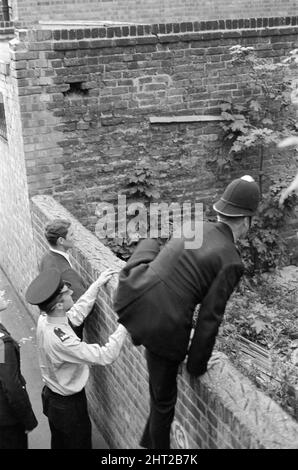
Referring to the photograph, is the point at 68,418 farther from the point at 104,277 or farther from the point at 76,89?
the point at 76,89

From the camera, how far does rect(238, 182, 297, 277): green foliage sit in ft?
25.1

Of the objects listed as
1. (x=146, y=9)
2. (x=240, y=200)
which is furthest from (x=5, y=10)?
(x=240, y=200)

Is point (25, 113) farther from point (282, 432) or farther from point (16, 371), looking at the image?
point (282, 432)

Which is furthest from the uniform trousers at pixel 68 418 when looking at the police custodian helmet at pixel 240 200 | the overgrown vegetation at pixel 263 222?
the police custodian helmet at pixel 240 200

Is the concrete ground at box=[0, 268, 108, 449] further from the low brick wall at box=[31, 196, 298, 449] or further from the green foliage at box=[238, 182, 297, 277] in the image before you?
A: the green foliage at box=[238, 182, 297, 277]

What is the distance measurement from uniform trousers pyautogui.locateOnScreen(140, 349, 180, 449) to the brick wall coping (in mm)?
4480

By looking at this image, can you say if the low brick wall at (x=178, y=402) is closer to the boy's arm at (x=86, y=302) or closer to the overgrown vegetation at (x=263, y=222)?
the boy's arm at (x=86, y=302)

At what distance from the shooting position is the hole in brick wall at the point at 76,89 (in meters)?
6.53

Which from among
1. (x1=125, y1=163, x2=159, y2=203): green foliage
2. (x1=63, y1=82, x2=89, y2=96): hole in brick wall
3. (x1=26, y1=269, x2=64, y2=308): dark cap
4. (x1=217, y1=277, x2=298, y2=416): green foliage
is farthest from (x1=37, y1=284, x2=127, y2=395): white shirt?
(x1=63, y1=82, x2=89, y2=96): hole in brick wall

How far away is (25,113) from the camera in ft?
20.9

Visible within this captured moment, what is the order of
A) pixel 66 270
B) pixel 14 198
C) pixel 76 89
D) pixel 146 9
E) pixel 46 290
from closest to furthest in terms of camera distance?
pixel 46 290, pixel 66 270, pixel 76 89, pixel 14 198, pixel 146 9

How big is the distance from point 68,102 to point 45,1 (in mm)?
5695

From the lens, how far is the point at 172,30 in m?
6.84

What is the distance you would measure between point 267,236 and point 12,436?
4708 millimetres
